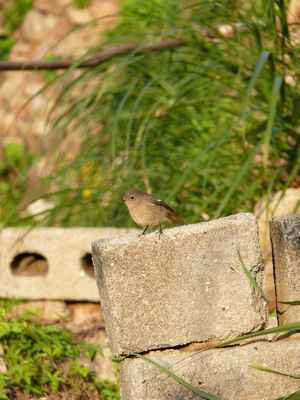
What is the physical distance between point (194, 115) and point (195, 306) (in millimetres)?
2396

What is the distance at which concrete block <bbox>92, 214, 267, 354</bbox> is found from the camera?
3.25m

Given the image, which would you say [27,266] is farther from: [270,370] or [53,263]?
[270,370]

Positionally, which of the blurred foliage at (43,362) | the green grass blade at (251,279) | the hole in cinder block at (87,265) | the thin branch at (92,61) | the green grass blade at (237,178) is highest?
the thin branch at (92,61)

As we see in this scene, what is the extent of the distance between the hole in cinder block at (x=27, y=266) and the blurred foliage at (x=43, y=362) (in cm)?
81

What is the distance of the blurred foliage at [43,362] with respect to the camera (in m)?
4.46

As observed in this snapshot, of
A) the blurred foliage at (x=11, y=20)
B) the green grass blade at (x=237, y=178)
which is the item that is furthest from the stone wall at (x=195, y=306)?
the blurred foliage at (x=11, y=20)

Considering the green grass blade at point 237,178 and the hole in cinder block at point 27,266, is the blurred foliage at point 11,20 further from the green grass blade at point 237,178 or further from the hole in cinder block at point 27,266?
the green grass blade at point 237,178

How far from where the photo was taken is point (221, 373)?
3.30 metres

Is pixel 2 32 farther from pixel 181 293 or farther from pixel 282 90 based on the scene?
pixel 181 293

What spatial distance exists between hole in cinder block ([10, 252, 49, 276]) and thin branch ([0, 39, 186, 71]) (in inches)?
49.8

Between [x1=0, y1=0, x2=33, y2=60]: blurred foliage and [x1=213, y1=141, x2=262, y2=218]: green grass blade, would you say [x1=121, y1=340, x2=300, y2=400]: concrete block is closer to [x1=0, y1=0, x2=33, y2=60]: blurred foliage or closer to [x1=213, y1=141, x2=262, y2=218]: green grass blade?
[x1=213, y1=141, x2=262, y2=218]: green grass blade

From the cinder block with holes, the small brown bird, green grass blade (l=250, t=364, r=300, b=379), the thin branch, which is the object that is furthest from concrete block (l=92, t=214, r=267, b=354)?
the cinder block with holes

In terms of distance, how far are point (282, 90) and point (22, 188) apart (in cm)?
232

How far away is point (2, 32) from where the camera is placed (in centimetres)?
1251
